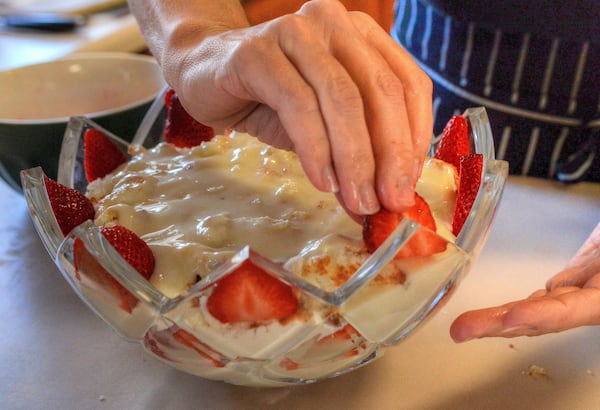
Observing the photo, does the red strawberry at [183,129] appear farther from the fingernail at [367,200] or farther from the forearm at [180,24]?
the fingernail at [367,200]

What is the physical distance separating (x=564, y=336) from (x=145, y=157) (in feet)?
1.78

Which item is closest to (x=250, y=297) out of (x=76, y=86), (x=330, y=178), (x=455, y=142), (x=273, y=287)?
(x=273, y=287)

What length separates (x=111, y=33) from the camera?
164 cm

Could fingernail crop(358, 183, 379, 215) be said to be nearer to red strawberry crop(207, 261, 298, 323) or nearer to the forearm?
red strawberry crop(207, 261, 298, 323)

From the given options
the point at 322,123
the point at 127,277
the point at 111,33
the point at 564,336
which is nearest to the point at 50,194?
the point at 127,277

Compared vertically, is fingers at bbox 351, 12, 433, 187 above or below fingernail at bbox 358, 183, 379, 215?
above

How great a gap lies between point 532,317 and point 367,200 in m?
0.20

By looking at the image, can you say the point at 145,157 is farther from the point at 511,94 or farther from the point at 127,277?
the point at 511,94

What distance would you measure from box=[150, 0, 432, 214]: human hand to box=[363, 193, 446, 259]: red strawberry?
0.01m

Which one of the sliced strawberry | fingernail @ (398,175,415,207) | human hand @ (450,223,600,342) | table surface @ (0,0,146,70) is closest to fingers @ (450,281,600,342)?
human hand @ (450,223,600,342)

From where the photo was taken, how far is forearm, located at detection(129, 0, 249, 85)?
65cm

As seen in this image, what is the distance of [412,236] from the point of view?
1.62ft

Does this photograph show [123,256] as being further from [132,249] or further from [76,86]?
[76,86]

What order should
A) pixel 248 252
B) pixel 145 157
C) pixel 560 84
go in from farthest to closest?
pixel 560 84 < pixel 145 157 < pixel 248 252
